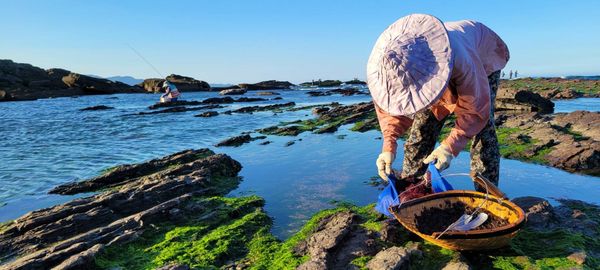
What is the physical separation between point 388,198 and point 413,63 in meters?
2.25

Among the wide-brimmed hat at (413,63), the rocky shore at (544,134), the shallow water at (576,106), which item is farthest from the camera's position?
the shallow water at (576,106)

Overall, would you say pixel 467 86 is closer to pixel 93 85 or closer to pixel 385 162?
pixel 385 162

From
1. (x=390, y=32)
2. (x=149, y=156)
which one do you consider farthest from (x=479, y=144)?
(x=149, y=156)

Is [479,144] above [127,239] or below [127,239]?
above

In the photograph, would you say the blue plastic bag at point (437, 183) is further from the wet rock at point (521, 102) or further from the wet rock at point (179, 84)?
the wet rock at point (179, 84)

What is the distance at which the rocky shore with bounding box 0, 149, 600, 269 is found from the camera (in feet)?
12.8

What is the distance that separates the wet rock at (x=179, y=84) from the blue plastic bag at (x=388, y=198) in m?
68.8

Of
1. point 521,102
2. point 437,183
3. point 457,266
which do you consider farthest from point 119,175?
point 521,102

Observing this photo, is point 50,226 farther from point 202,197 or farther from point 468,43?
point 468,43

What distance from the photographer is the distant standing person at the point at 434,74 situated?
316 centimetres

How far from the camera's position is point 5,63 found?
59531 mm

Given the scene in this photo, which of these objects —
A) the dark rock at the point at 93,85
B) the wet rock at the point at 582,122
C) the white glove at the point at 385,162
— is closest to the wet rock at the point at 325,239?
the white glove at the point at 385,162

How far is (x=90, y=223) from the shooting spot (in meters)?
5.73

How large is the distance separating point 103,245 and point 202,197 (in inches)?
93.5
